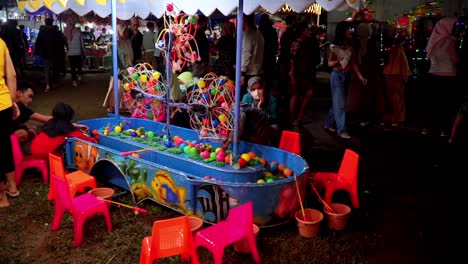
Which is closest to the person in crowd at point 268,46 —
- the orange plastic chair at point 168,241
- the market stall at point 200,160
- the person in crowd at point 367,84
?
the person in crowd at point 367,84

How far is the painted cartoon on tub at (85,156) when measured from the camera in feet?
16.3

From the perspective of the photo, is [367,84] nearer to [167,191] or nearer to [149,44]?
[167,191]

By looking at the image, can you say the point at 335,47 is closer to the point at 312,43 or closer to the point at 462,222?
the point at 312,43

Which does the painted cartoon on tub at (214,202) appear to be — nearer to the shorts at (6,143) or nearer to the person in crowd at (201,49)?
the shorts at (6,143)

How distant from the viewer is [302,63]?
26.1ft

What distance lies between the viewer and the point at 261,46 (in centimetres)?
725

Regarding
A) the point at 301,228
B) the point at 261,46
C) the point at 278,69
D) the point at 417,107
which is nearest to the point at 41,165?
the point at 301,228

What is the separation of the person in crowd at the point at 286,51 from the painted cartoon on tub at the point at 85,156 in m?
A: 4.77

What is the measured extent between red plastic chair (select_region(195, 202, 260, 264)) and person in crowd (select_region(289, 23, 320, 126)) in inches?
198

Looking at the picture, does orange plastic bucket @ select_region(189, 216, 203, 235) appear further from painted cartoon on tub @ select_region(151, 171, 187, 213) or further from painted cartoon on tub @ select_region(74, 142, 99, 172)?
painted cartoon on tub @ select_region(74, 142, 99, 172)

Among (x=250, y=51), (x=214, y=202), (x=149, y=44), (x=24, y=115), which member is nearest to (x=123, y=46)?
(x=149, y=44)

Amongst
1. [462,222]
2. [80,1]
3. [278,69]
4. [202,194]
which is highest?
[80,1]

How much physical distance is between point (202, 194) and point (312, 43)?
4861 mm

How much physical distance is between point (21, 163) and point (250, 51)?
3.85 metres
